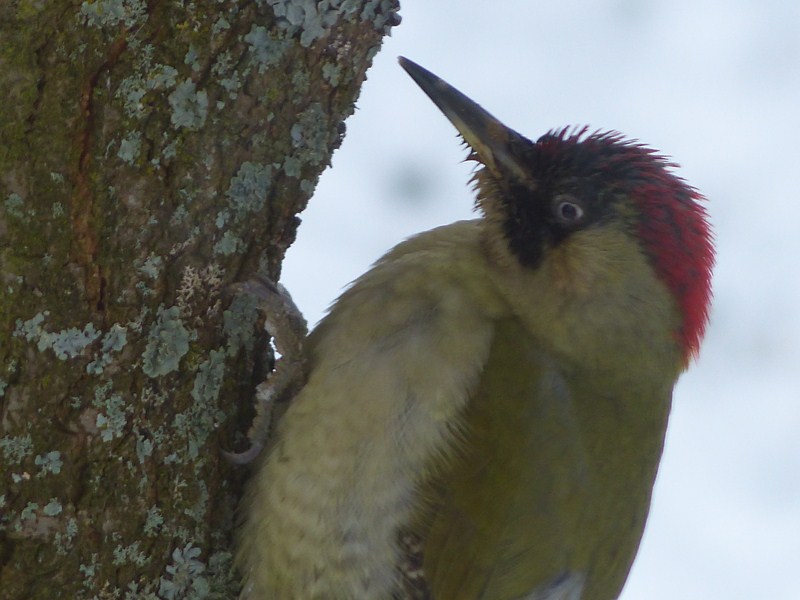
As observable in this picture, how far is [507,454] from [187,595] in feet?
2.35

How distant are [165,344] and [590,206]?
111cm

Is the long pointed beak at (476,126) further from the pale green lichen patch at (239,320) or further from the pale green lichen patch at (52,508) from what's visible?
the pale green lichen patch at (52,508)

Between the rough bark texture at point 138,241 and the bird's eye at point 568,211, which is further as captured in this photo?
the bird's eye at point 568,211

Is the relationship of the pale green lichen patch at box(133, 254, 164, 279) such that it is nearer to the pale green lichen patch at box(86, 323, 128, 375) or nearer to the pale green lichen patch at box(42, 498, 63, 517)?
the pale green lichen patch at box(86, 323, 128, 375)

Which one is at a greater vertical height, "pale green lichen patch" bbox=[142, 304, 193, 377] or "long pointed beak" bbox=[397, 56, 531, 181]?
"long pointed beak" bbox=[397, 56, 531, 181]

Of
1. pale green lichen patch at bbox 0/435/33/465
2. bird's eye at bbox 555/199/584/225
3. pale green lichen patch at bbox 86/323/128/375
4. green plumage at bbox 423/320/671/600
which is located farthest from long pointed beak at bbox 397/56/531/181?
pale green lichen patch at bbox 0/435/33/465

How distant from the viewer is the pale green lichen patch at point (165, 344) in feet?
5.33

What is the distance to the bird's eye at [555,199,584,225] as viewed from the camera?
2.23m

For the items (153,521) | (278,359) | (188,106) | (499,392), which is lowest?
(153,521)

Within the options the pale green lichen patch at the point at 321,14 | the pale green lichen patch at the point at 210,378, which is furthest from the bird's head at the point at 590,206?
the pale green lichen patch at the point at 210,378

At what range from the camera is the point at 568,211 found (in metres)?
2.24

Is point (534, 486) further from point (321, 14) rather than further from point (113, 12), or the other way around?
point (113, 12)

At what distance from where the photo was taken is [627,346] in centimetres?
221

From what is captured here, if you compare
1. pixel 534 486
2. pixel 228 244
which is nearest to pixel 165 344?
pixel 228 244
